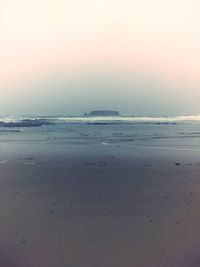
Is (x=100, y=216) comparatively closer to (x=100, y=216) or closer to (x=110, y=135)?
(x=100, y=216)

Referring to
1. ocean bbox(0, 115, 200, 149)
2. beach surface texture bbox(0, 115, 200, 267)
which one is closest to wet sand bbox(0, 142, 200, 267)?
beach surface texture bbox(0, 115, 200, 267)

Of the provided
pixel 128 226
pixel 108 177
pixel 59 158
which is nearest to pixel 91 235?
pixel 128 226

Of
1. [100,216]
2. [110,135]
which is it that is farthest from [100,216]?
[110,135]

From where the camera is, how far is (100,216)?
1045 centimetres

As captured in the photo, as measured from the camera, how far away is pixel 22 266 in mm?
7672

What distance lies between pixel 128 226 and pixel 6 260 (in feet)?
9.97

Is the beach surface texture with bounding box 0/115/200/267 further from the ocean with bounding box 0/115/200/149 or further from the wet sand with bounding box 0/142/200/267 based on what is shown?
the ocean with bounding box 0/115/200/149

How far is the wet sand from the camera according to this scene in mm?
8125

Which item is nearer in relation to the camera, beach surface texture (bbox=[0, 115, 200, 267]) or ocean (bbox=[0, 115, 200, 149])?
beach surface texture (bbox=[0, 115, 200, 267])

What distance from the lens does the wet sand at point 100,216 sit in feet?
26.7

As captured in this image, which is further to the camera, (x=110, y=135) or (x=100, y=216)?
(x=110, y=135)

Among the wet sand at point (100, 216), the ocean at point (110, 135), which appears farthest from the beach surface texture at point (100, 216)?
the ocean at point (110, 135)

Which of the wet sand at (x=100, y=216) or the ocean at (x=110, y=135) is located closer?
the wet sand at (x=100, y=216)

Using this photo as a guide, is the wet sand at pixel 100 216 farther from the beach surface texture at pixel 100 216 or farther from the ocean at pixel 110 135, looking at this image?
the ocean at pixel 110 135
